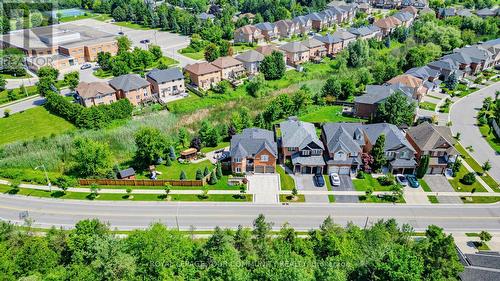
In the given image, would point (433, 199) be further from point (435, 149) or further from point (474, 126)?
point (474, 126)

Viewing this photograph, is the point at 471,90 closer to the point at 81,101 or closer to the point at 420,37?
the point at 420,37

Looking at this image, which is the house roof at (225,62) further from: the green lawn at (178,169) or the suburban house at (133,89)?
the green lawn at (178,169)

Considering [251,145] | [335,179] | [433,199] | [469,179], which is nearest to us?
[433,199]

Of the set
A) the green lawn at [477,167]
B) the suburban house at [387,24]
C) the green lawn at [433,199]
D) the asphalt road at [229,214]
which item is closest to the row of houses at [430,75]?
the green lawn at [477,167]

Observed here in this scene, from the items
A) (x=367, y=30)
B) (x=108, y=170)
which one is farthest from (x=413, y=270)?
(x=367, y=30)

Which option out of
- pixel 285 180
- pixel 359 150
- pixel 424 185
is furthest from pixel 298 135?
pixel 424 185

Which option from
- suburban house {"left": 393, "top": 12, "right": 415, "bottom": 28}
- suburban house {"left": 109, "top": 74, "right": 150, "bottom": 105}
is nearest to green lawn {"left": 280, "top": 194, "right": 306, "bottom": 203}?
suburban house {"left": 109, "top": 74, "right": 150, "bottom": 105}
